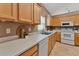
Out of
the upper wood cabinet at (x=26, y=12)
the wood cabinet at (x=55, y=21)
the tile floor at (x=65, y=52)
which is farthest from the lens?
the wood cabinet at (x=55, y=21)

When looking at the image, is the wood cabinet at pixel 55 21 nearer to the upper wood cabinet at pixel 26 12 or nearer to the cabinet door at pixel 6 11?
the upper wood cabinet at pixel 26 12

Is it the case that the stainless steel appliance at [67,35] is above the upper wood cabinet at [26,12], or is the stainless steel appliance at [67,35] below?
below

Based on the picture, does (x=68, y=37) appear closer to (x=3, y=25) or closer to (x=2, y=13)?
(x=3, y=25)

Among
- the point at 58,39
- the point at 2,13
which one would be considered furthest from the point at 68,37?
the point at 2,13

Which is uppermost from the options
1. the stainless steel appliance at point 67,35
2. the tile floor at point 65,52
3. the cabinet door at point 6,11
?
the cabinet door at point 6,11

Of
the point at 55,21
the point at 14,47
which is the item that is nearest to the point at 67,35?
the point at 55,21

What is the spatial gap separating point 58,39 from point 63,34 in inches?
25.3

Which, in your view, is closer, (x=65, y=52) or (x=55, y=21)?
(x=65, y=52)

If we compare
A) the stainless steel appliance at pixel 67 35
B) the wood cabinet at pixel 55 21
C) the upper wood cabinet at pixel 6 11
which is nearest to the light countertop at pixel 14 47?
the upper wood cabinet at pixel 6 11

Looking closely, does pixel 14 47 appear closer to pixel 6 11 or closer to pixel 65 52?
pixel 6 11

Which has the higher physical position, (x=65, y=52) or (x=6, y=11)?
(x=6, y=11)

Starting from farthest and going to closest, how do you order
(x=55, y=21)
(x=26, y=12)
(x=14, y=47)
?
1. (x=55, y=21)
2. (x=26, y=12)
3. (x=14, y=47)

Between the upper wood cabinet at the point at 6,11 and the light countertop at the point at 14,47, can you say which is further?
the upper wood cabinet at the point at 6,11

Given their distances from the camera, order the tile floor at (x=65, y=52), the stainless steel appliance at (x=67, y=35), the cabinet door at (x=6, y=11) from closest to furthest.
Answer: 1. the cabinet door at (x=6, y=11)
2. the tile floor at (x=65, y=52)
3. the stainless steel appliance at (x=67, y=35)
